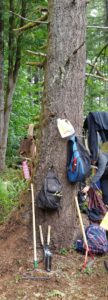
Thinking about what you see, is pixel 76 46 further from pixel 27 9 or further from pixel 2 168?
pixel 2 168

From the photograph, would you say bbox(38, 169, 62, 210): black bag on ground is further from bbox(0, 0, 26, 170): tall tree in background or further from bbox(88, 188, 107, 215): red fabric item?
bbox(0, 0, 26, 170): tall tree in background

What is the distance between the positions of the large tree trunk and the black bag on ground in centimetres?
11

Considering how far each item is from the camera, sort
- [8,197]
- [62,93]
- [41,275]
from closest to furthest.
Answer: [41,275]
[62,93]
[8,197]

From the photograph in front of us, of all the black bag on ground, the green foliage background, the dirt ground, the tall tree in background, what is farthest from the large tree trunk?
the tall tree in background

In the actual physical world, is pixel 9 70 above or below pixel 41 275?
above

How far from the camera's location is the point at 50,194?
142 inches

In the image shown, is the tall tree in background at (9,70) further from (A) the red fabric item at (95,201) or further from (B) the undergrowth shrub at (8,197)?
(A) the red fabric item at (95,201)

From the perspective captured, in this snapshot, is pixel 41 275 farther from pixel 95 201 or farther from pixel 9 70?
pixel 9 70

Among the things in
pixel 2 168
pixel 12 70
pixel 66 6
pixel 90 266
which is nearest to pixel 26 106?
pixel 12 70

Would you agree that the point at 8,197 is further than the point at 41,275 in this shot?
Yes

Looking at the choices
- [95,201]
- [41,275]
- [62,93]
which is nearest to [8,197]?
[95,201]

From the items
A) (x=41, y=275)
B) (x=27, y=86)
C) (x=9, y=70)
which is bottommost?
(x=41, y=275)

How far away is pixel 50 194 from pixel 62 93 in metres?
1.20

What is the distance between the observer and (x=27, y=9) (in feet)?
27.0
